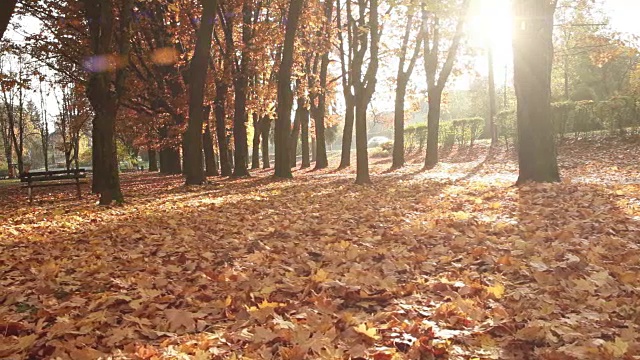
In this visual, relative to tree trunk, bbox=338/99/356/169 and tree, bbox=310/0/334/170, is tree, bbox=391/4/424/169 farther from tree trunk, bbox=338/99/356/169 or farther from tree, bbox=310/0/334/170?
tree, bbox=310/0/334/170

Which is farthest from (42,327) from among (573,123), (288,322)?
(573,123)

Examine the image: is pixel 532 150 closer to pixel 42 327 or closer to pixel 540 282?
pixel 540 282

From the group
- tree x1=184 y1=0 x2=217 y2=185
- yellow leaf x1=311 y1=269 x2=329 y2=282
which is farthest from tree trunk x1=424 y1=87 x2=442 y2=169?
yellow leaf x1=311 y1=269 x2=329 y2=282

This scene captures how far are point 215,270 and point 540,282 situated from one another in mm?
2913

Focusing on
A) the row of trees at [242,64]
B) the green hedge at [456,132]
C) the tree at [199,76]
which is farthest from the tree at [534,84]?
the green hedge at [456,132]

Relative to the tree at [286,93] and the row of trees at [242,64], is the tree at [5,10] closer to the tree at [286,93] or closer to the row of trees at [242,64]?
the row of trees at [242,64]

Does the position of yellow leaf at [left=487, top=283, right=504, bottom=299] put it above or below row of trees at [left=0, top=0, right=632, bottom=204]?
below

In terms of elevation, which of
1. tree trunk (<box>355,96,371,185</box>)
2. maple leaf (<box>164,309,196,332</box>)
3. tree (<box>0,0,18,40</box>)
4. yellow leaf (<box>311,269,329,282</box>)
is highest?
tree (<box>0,0,18,40</box>)

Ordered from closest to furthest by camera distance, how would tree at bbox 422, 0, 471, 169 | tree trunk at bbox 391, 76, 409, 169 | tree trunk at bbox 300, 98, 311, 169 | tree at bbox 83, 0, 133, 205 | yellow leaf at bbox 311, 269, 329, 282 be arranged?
yellow leaf at bbox 311, 269, 329, 282 → tree at bbox 83, 0, 133, 205 → tree at bbox 422, 0, 471, 169 → tree trunk at bbox 391, 76, 409, 169 → tree trunk at bbox 300, 98, 311, 169

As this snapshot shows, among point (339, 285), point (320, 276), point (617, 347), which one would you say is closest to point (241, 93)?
point (320, 276)

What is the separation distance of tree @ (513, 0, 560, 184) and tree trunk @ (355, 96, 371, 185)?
181 inches

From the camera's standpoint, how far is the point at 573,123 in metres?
19.6

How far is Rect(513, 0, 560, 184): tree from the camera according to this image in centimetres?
941

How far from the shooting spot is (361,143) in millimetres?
13203
